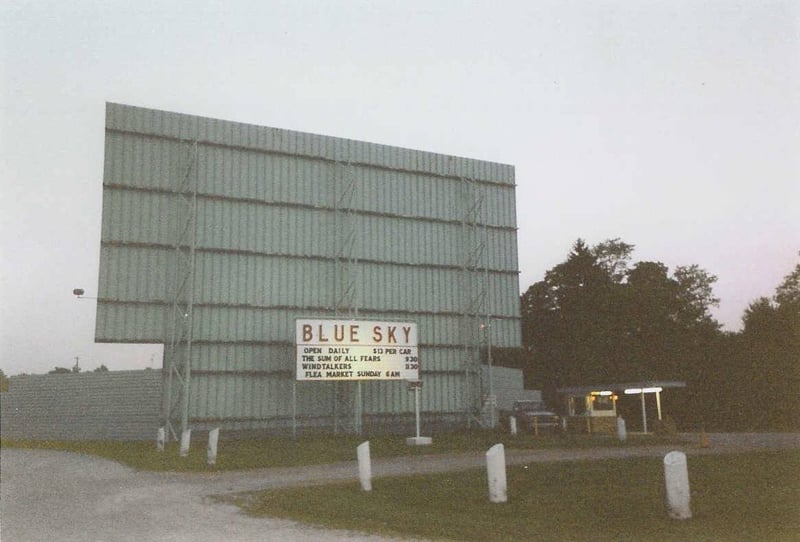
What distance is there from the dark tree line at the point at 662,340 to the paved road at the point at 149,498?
23.5 m

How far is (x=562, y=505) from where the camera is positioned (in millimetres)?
11680

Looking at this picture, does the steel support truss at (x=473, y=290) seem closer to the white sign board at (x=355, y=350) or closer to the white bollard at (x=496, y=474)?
the white sign board at (x=355, y=350)

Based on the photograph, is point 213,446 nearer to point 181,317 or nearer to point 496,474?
point 496,474

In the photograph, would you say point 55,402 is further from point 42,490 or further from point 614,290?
point 614,290

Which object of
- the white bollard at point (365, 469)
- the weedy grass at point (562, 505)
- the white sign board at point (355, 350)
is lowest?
the weedy grass at point (562, 505)

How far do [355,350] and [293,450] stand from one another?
7621 millimetres

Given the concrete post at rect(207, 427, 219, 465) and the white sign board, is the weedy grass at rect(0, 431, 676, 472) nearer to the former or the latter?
the concrete post at rect(207, 427, 219, 465)

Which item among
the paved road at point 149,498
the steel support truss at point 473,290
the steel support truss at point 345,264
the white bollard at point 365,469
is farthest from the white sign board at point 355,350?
the white bollard at point 365,469

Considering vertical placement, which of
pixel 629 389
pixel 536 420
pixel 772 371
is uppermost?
pixel 772 371

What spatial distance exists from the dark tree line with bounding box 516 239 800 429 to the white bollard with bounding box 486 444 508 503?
35692mm

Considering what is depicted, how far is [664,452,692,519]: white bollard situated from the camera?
955 cm

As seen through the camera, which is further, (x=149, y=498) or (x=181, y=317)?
(x=181, y=317)

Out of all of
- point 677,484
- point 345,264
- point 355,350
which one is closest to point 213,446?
point 355,350

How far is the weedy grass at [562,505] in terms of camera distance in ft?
29.9
